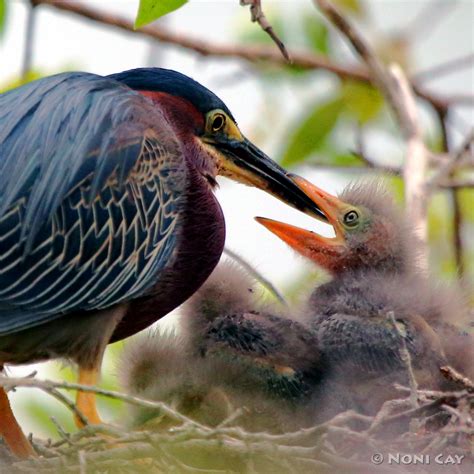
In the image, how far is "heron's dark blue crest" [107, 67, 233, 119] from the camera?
326cm

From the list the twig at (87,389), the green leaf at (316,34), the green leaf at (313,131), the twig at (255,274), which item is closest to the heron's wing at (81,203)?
the twig at (87,389)

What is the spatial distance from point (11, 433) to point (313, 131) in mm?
2103

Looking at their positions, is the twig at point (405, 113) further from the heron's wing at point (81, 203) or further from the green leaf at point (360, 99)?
the heron's wing at point (81, 203)

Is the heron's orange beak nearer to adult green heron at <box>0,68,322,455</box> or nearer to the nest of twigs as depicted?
adult green heron at <box>0,68,322,455</box>

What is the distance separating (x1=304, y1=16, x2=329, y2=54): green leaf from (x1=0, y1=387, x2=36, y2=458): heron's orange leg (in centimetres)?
247

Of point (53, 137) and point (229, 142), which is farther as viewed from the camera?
point (229, 142)

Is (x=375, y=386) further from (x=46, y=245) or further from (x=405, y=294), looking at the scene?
(x=46, y=245)

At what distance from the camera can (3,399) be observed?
10.5 ft

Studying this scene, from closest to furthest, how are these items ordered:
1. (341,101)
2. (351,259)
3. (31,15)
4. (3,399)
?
(3,399) < (351,259) < (31,15) < (341,101)

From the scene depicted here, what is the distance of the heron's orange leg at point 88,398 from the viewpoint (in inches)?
120

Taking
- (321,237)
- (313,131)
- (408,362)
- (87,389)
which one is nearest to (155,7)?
(87,389)

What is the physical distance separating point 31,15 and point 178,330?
1.24 meters

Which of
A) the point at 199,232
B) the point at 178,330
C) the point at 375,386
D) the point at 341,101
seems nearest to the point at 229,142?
the point at 199,232

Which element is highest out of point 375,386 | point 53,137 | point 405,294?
point 53,137
